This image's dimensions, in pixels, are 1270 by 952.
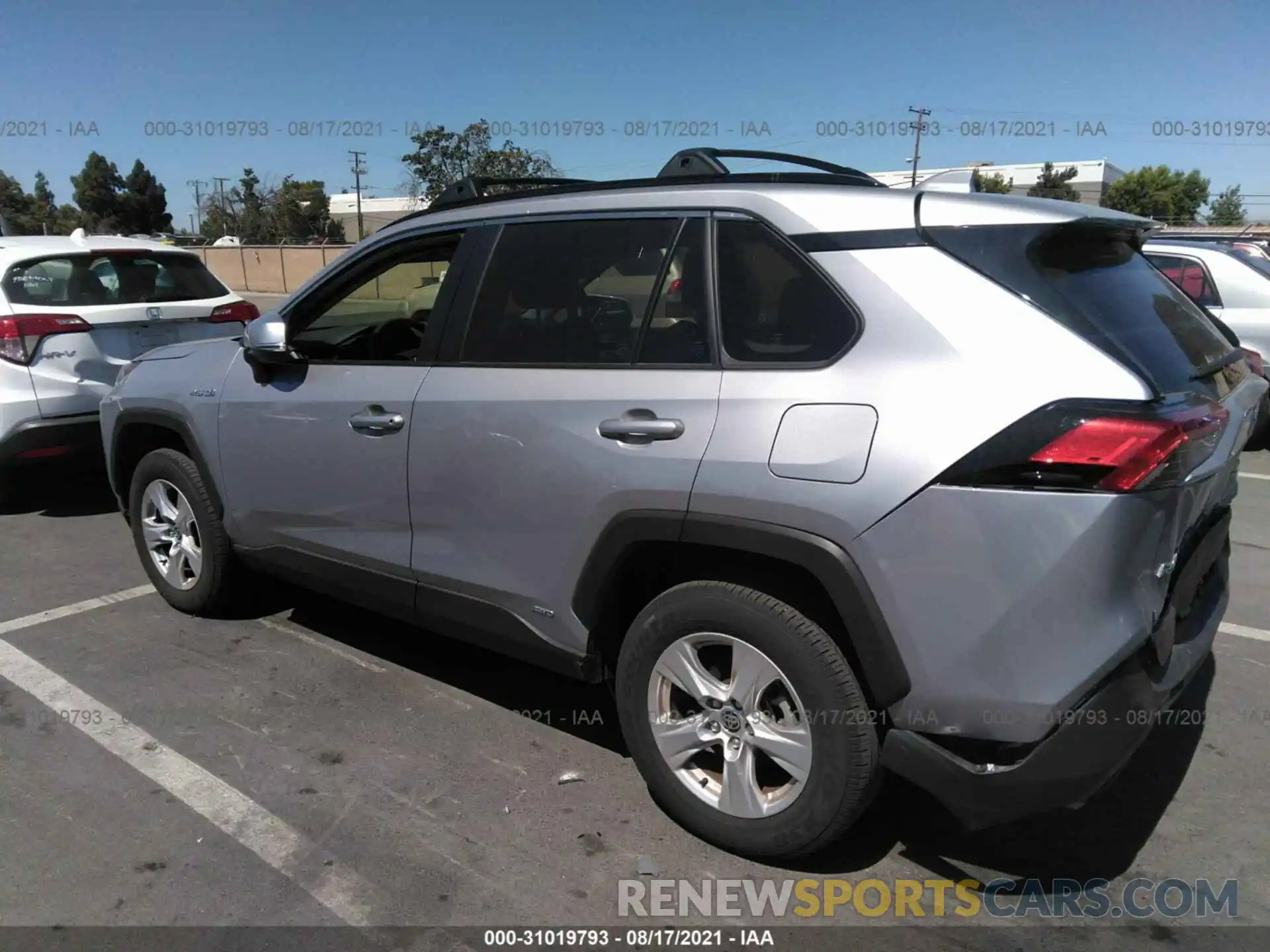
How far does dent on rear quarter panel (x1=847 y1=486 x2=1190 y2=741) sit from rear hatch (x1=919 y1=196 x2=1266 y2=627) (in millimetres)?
56

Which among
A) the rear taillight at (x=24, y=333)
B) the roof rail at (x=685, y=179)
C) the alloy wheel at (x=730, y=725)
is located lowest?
the alloy wheel at (x=730, y=725)

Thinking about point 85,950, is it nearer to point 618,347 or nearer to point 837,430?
point 618,347

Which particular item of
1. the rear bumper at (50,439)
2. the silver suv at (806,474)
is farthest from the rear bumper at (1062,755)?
the rear bumper at (50,439)

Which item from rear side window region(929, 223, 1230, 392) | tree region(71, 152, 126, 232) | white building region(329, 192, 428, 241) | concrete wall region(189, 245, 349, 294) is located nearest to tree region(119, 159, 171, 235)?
tree region(71, 152, 126, 232)

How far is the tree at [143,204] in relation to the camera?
83.9 metres

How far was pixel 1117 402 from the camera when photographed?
2115mm

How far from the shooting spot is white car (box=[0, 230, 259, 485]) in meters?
5.78

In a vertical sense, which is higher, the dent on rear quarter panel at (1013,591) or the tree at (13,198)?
the tree at (13,198)

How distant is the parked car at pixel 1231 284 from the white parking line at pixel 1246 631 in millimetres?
4444

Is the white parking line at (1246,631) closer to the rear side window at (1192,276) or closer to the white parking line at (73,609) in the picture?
the rear side window at (1192,276)

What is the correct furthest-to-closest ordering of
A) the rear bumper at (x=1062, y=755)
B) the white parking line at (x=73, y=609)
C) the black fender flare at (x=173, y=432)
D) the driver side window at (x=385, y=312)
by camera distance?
the white parking line at (x=73, y=609), the black fender flare at (x=173, y=432), the driver side window at (x=385, y=312), the rear bumper at (x=1062, y=755)

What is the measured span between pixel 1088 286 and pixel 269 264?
47.5m

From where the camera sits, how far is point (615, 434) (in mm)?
2693

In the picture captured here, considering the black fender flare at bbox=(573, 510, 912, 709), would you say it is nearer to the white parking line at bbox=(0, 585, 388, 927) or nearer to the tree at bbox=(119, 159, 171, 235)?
the white parking line at bbox=(0, 585, 388, 927)
